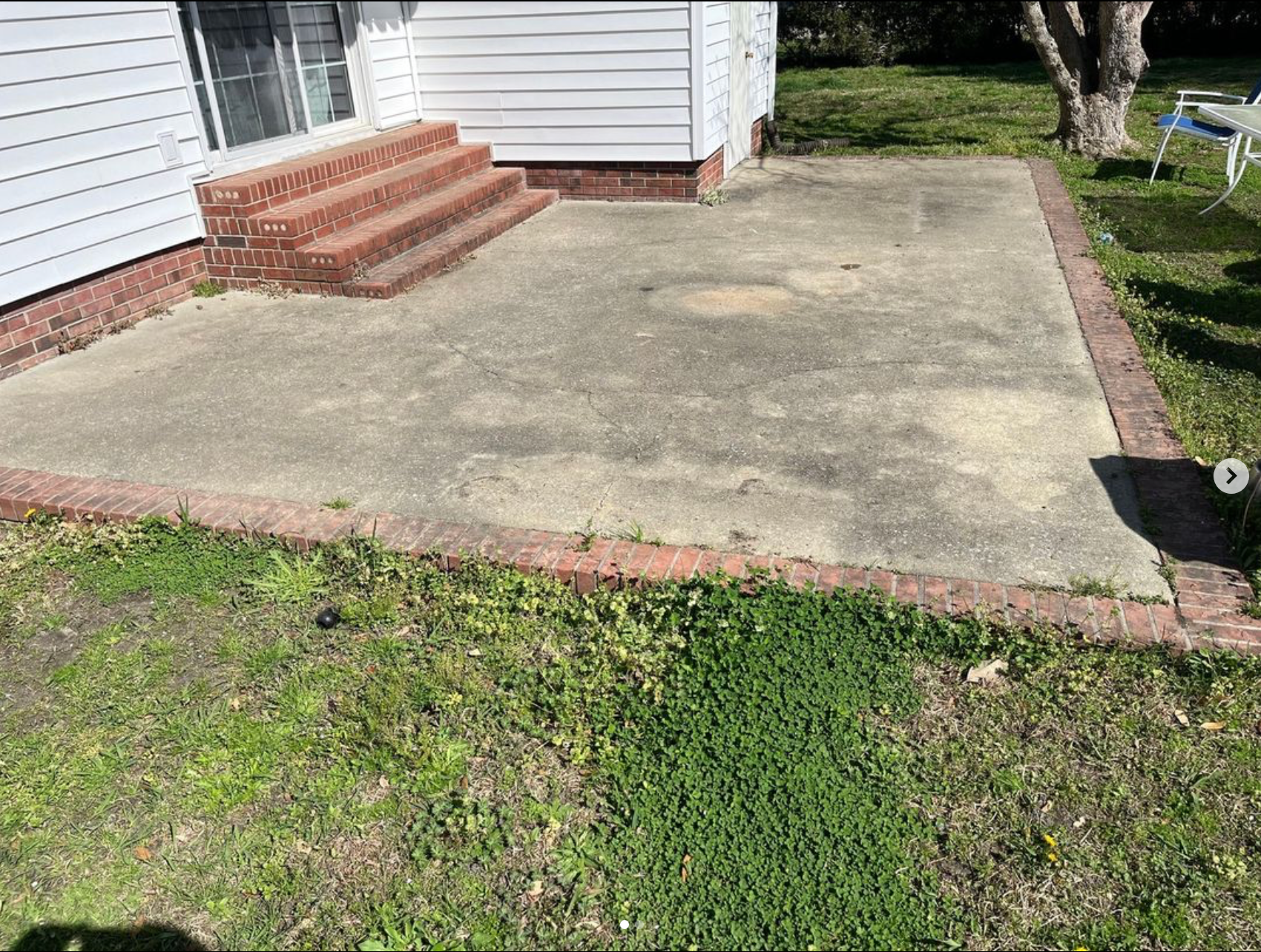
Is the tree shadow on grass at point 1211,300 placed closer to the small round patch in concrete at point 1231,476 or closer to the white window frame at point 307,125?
the small round patch in concrete at point 1231,476

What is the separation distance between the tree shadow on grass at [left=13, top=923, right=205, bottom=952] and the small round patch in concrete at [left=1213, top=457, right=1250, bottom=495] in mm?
3489

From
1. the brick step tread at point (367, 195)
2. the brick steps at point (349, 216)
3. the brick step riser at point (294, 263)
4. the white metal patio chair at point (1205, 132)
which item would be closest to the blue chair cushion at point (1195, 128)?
the white metal patio chair at point (1205, 132)

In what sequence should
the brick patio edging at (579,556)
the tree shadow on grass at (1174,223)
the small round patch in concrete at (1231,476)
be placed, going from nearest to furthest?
the brick patio edging at (579,556) → the small round patch in concrete at (1231,476) → the tree shadow on grass at (1174,223)

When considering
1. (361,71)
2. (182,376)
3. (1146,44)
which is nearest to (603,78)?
(361,71)

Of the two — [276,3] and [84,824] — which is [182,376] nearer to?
[84,824]

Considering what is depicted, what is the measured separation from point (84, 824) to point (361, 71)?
7296mm

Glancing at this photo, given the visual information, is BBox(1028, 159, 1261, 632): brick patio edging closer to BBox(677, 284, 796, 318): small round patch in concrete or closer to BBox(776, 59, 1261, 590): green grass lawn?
BBox(776, 59, 1261, 590): green grass lawn

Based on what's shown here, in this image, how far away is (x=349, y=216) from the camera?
7035 millimetres

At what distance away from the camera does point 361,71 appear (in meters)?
8.26

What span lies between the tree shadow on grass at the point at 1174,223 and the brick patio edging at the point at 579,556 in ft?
15.8

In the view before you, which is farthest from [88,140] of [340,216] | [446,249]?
[446,249]

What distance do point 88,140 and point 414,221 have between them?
2.22 meters

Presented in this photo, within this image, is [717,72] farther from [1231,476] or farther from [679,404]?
[1231,476]

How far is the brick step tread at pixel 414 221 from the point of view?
21.3 feet
